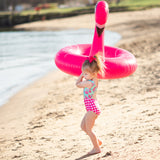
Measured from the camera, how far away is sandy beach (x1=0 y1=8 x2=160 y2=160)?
3.59 metres

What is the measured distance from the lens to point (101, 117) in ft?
15.8

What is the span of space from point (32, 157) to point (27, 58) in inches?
387

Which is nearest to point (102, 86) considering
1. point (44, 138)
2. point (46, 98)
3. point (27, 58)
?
point (46, 98)

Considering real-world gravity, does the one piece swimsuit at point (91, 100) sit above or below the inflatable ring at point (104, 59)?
below

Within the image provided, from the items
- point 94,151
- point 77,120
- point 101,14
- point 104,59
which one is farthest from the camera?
point 77,120

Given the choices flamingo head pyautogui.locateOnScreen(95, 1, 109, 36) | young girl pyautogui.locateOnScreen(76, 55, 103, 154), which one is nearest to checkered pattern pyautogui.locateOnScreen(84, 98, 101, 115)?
young girl pyautogui.locateOnScreen(76, 55, 103, 154)

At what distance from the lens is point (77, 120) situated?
193 inches

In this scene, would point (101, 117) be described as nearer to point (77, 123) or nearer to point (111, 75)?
point (77, 123)

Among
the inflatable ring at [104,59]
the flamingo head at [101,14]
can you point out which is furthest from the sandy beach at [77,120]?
the flamingo head at [101,14]

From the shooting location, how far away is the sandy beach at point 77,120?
359 cm

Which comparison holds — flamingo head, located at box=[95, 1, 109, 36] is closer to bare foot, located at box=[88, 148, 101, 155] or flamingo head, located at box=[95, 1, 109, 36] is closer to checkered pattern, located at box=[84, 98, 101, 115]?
checkered pattern, located at box=[84, 98, 101, 115]

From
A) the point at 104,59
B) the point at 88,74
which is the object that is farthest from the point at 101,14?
the point at 88,74

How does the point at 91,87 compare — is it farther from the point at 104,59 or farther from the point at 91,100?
the point at 104,59

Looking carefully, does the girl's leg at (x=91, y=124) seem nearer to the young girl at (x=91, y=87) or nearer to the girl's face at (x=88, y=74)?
the young girl at (x=91, y=87)
